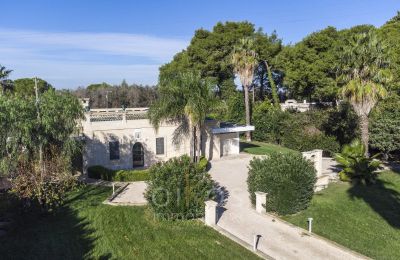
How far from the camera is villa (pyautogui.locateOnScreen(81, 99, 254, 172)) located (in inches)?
960

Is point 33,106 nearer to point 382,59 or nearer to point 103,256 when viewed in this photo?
point 103,256

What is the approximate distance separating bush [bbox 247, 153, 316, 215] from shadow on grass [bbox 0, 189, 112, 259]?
801 cm

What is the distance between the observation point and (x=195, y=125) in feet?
76.9

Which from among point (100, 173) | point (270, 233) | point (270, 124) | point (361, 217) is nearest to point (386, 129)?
point (361, 217)

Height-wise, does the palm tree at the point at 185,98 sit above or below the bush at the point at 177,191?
above

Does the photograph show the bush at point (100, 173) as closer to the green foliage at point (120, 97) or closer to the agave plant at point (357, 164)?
the agave plant at point (357, 164)

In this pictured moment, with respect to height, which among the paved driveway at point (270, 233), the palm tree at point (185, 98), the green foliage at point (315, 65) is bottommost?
the paved driveway at point (270, 233)

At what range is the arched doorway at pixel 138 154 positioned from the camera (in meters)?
26.2

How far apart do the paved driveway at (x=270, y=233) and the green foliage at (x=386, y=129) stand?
482 inches

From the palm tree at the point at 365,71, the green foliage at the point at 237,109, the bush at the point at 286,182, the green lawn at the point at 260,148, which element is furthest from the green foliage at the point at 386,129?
the green foliage at the point at 237,109

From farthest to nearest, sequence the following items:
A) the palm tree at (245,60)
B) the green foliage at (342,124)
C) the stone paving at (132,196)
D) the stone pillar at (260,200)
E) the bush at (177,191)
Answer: the palm tree at (245,60), the green foliage at (342,124), the stone paving at (132,196), the stone pillar at (260,200), the bush at (177,191)

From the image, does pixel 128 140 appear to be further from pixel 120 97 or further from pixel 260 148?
pixel 120 97

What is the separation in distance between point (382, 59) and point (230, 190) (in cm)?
1216

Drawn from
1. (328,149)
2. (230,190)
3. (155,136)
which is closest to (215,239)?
(230,190)
